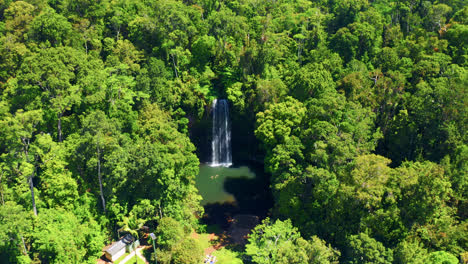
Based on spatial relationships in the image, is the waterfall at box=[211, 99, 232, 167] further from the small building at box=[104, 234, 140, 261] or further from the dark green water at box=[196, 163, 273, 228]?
the small building at box=[104, 234, 140, 261]

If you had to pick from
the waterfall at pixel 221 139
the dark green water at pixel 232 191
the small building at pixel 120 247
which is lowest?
the small building at pixel 120 247

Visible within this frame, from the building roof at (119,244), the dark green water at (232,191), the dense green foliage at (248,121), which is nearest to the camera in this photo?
the dense green foliage at (248,121)

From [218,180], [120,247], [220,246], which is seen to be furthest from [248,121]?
[120,247]

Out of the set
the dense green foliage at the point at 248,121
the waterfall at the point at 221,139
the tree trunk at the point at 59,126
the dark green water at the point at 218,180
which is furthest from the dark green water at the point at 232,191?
the tree trunk at the point at 59,126

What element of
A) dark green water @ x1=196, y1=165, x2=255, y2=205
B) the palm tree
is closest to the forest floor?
dark green water @ x1=196, y1=165, x2=255, y2=205

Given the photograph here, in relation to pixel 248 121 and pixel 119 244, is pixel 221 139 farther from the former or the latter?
pixel 119 244

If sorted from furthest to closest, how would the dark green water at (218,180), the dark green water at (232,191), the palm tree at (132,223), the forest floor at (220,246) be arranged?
the dark green water at (218,180)
the dark green water at (232,191)
the forest floor at (220,246)
the palm tree at (132,223)

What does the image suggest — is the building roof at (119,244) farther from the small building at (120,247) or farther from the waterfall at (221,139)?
the waterfall at (221,139)
